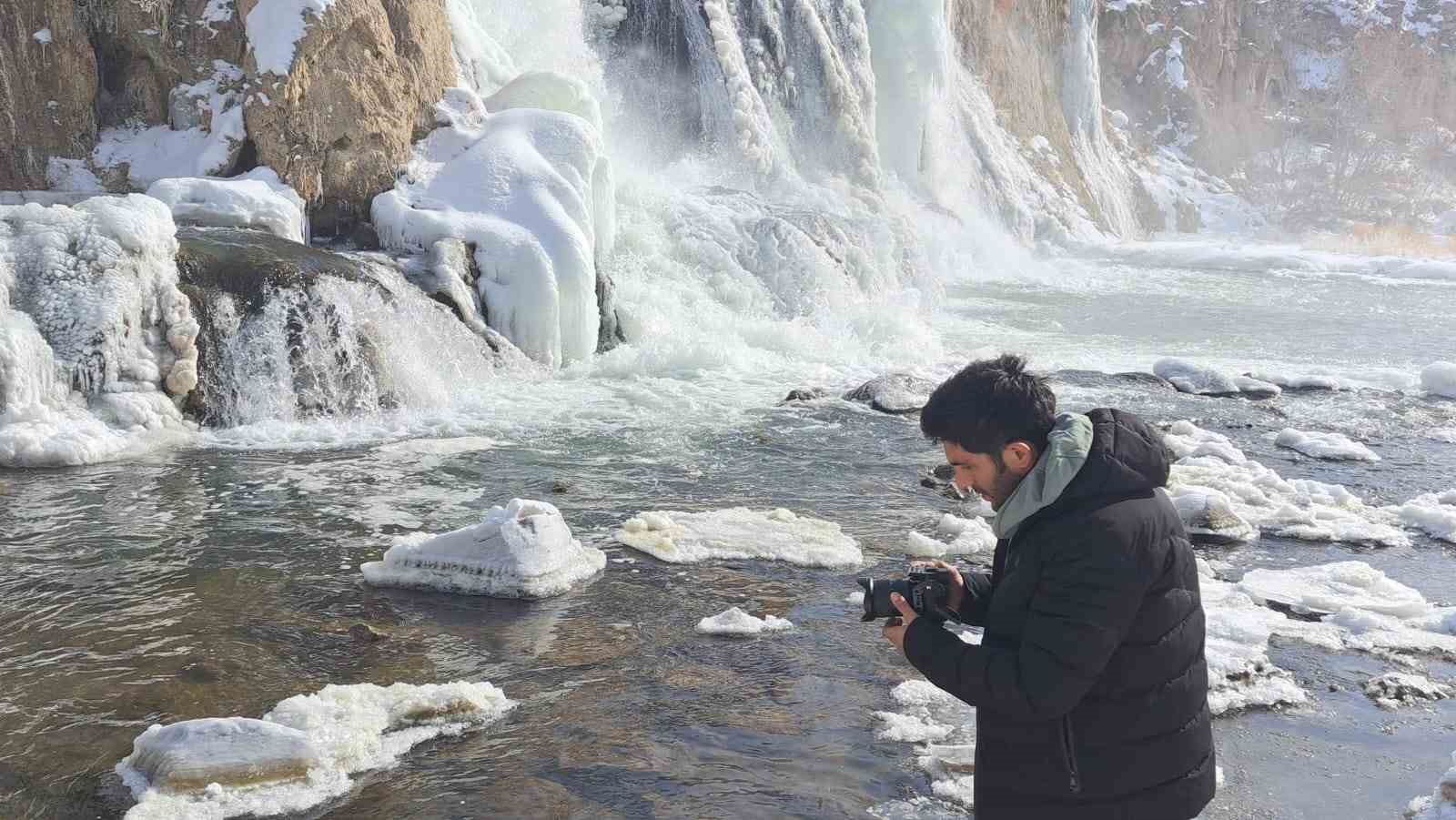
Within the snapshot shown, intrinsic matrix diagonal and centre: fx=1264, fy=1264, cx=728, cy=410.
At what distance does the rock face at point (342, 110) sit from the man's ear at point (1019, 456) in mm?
9663

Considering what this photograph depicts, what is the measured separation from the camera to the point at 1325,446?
9.40 m

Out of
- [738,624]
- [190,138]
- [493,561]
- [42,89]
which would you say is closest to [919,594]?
[738,624]

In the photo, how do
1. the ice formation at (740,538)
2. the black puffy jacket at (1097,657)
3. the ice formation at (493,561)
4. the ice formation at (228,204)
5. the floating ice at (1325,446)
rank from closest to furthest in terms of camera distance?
the black puffy jacket at (1097,657), the ice formation at (493,561), the ice formation at (740,538), the floating ice at (1325,446), the ice formation at (228,204)

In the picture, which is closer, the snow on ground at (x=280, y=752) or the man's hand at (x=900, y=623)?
the man's hand at (x=900, y=623)

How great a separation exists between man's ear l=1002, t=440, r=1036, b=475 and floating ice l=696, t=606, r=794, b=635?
2903 mm

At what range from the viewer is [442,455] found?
7910 millimetres

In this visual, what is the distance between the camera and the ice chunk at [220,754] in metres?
3.63

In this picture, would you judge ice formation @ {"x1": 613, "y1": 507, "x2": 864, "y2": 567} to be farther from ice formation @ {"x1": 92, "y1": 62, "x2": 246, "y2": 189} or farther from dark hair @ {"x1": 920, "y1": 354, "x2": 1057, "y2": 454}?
ice formation @ {"x1": 92, "y1": 62, "x2": 246, "y2": 189}

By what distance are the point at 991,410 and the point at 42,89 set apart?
35.8 feet

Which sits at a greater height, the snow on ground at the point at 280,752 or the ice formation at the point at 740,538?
the snow on ground at the point at 280,752

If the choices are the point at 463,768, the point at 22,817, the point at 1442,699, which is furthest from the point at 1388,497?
the point at 22,817

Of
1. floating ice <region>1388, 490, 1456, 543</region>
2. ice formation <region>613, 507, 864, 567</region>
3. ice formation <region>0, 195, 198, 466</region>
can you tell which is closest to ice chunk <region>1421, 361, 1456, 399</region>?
floating ice <region>1388, 490, 1456, 543</region>

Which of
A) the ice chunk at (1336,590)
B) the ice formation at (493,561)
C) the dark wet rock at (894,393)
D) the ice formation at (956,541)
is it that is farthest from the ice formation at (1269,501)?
the ice formation at (493,561)

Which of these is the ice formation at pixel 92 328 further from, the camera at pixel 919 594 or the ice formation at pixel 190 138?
the camera at pixel 919 594
